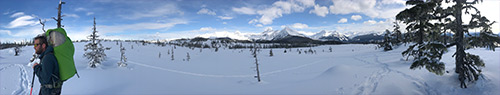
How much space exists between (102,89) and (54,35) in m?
8.71

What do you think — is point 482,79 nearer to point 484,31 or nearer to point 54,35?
point 484,31

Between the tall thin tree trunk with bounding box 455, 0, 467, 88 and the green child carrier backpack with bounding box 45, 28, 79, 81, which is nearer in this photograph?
the green child carrier backpack with bounding box 45, 28, 79, 81

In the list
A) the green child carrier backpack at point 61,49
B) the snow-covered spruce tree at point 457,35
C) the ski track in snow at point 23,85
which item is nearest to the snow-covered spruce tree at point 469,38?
the snow-covered spruce tree at point 457,35

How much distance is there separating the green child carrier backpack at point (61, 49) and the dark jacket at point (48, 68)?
3.0 inches

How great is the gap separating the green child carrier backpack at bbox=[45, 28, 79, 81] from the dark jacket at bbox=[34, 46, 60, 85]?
3.0 inches

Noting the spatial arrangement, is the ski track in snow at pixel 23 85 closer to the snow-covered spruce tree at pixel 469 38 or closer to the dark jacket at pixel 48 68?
the dark jacket at pixel 48 68

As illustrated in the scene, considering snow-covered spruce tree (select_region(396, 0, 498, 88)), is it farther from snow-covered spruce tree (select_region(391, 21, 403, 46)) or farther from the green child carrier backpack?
snow-covered spruce tree (select_region(391, 21, 403, 46))

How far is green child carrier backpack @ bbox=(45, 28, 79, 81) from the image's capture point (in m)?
4.12

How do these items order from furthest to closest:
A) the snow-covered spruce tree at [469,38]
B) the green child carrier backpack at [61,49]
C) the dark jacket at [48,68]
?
1. the snow-covered spruce tree at [469,38]
2. the green child carrier backpack at [61,49]
3. the dark jacket at [48,68]

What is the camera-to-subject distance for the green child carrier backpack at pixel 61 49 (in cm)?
412

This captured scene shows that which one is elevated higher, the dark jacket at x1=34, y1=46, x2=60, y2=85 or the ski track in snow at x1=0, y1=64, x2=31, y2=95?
the dark jacket at x1=34, y1=46, x2=60, y2=85

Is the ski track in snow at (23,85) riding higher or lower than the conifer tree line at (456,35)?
lower

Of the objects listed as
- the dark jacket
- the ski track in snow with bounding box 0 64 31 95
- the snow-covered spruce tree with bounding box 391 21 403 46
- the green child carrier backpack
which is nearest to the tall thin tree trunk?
the green child carrier backpack

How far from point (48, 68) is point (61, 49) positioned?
1.53 ft
